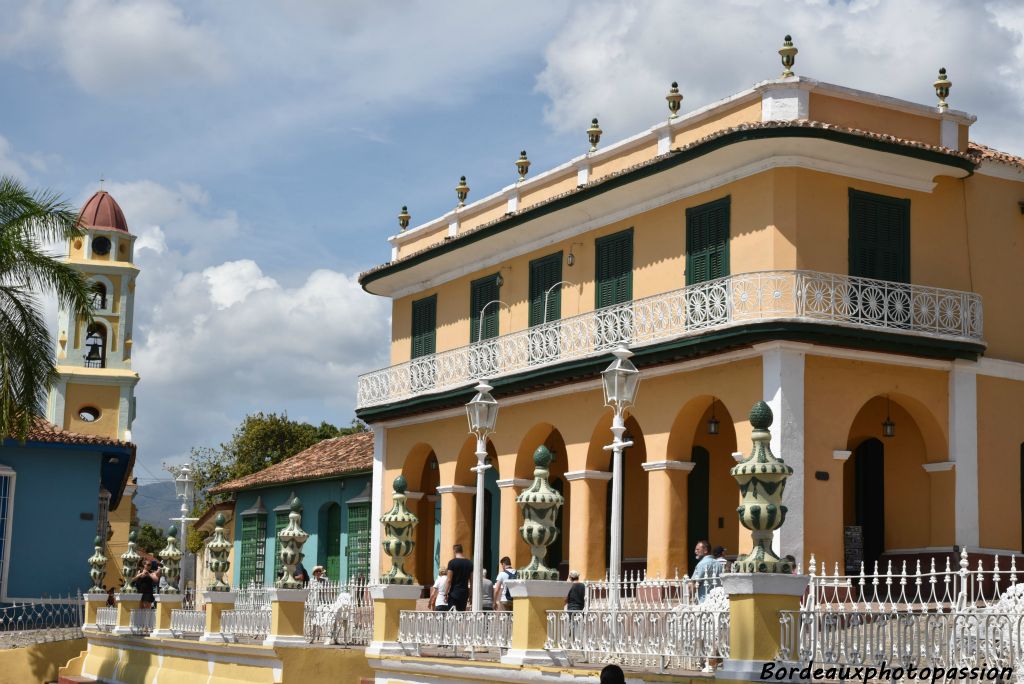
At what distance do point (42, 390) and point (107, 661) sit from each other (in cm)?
521

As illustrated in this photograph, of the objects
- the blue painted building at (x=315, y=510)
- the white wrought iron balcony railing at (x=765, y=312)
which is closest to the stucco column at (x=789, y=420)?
the white wrought iron balcony railing at (x=765, y=312)

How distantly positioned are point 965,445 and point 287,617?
9.67 meters

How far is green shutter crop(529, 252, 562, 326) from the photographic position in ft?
81.3

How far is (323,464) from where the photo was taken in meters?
34.2

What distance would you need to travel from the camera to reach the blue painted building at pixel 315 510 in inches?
1243

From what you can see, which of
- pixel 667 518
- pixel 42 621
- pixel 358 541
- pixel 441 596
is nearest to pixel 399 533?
pixel 441 596

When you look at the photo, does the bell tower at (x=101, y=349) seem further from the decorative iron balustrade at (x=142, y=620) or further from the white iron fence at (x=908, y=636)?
the white iron fence at (x=908, y=636)

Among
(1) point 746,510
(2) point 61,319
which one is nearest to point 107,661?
(1) point 746,510

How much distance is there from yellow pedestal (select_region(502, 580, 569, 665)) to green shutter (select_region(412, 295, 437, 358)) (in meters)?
15.2

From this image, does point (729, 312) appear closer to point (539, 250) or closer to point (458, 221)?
point (539, 250)

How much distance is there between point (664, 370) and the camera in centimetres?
2142

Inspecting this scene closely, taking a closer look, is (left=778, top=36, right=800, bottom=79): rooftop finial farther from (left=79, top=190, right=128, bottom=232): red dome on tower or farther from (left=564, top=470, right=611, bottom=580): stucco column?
(left=79, top=190, right=128, bottom=232): red dome on tower

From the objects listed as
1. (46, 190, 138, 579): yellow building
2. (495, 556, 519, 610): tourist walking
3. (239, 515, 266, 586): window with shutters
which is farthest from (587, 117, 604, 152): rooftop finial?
(46, 190, 138, 579): yellow building

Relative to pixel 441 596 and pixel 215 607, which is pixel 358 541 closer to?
pixel 215 607
